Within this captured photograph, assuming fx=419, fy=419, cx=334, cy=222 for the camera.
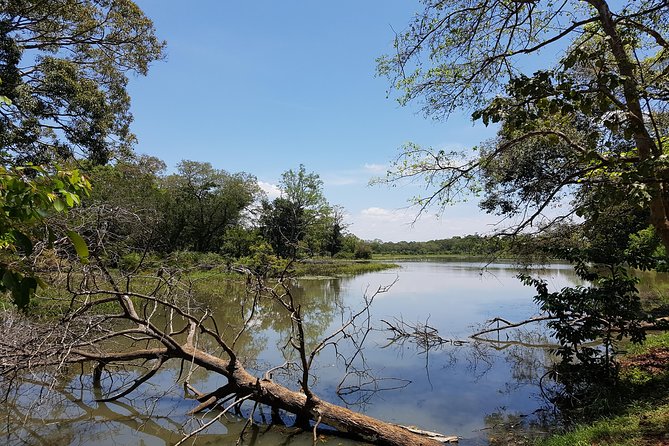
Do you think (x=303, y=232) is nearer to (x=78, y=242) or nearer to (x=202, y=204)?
(x=78, y=242)

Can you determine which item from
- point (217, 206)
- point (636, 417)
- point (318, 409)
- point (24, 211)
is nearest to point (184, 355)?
point (318, 409)

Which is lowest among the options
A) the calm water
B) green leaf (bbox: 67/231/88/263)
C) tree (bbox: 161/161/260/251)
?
the calm water

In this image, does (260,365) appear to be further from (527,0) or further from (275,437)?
(527,0)

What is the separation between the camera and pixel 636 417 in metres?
4.35

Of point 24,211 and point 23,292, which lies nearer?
point 23,292

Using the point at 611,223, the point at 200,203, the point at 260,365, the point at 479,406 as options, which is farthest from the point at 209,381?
the point at 200,203

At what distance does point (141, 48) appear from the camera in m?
13.1

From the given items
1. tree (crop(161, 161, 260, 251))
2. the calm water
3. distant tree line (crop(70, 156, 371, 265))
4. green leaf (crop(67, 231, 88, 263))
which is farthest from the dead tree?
tree (crop(161, 161, 260, 251))

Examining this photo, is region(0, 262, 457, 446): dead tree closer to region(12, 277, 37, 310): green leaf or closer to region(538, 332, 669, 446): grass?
region(538, 332, 669, 446): grass

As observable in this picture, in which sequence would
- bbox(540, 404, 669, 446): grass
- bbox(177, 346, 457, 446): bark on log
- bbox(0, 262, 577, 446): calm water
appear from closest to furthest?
1. bbox(540, 404, 669, 446): grass
2. bbox(177, 346, 457, 446): bark on log
3. bbox(0, 262, 577, 446): calm water

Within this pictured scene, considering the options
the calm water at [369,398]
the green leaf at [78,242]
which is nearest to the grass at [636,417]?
the calm water at [369,398]

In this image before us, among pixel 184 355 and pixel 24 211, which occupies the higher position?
pixel 24 211

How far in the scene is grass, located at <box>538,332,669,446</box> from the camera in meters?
3.85

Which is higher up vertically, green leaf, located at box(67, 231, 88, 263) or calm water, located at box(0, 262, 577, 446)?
green leaf, located at box(67, 231, 88, 263)
